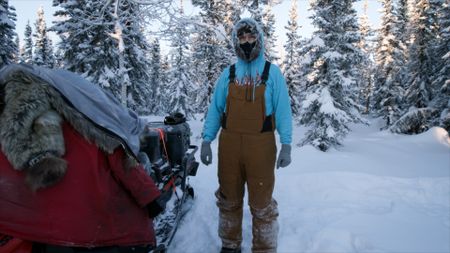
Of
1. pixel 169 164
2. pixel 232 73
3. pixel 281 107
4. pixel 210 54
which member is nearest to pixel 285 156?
pixel 281 107

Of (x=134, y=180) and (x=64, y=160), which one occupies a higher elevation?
(x=64, y=160)

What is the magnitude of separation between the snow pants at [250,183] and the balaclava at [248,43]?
844mm

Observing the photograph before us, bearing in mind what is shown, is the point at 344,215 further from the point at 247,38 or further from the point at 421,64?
the point at 421,64

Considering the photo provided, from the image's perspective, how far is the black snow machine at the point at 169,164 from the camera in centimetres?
388

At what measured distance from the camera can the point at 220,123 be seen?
3926 millimetres

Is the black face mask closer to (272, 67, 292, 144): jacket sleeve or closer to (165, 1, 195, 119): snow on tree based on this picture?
(272, 67, 292, 144): jacket sleeve

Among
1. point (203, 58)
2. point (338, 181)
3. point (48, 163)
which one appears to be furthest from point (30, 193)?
point (203, 58)

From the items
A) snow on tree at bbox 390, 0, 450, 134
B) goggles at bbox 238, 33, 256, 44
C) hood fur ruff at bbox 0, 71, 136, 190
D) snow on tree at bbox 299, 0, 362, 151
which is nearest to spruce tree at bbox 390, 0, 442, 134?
snow on tree at bbox 390, 0, 450, 134

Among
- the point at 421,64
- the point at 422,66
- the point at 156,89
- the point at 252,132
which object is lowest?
the point at 156,89

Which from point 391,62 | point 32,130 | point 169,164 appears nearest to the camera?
point 32,130

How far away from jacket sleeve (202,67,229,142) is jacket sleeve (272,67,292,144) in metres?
0.56

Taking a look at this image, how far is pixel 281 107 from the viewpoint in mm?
3598

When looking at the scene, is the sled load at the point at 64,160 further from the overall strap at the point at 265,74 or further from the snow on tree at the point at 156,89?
the snow on tree at the point at 156,89

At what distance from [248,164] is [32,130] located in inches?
82.8
